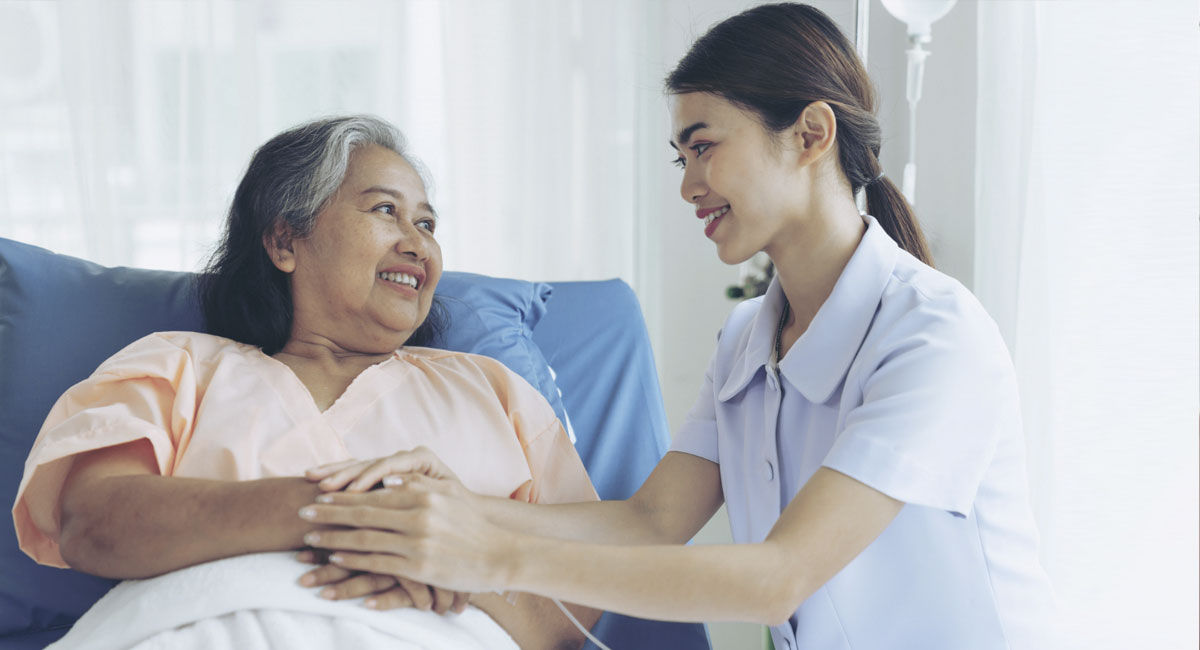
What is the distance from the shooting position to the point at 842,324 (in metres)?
1.19

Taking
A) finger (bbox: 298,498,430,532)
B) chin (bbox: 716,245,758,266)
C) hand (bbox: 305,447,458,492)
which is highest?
chin (bbox: 716,245,758,266)

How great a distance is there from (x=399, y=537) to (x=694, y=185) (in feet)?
1.99

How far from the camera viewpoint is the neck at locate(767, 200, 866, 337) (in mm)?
1256

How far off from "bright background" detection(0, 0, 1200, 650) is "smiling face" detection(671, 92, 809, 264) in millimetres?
629

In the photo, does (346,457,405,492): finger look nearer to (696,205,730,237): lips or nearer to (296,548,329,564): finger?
(296,548,329,564): finger

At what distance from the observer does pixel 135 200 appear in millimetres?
2232

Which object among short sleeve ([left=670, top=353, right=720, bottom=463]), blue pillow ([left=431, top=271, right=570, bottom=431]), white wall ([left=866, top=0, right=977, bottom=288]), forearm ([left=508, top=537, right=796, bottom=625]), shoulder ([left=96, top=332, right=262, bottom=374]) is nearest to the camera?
forearm ([left=508, top=537, right=796, bottom=625])

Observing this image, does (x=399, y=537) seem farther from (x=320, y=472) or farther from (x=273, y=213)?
(x=273, y=213)

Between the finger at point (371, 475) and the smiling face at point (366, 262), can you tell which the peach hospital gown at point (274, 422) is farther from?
the finger at point (371, 475)

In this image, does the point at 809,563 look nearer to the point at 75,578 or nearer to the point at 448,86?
the point at 75,578

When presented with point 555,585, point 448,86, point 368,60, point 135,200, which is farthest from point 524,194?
point 555,585

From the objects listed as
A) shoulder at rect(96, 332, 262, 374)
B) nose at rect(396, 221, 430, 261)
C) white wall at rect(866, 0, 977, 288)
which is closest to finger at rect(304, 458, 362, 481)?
shoulder at rect(96, 332, 262, 374)

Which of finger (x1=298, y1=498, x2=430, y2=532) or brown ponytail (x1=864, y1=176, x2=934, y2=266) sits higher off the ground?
brown ponytail (x1=864, y1=176, x2=934, y2=266)

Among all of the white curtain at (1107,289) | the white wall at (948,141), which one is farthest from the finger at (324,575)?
the white wall at (948,141)
